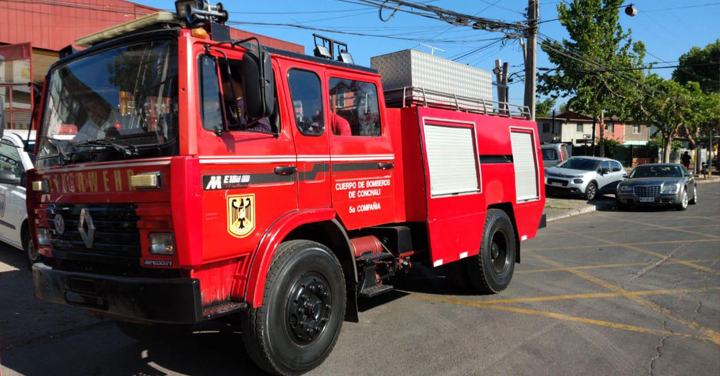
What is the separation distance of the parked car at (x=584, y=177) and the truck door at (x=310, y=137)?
54.9 feet

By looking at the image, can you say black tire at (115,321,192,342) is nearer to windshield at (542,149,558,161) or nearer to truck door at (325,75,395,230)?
truck door at (325,75,395,230)

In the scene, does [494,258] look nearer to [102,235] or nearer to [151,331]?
[151,331]

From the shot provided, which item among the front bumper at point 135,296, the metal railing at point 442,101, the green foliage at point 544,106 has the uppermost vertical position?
the green foliage at point 544,106

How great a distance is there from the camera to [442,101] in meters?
6.29

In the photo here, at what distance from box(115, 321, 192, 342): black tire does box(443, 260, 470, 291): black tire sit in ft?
10.9

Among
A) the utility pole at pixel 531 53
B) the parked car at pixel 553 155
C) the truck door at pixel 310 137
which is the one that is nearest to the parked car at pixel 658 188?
the utility pole at pixel 531 53

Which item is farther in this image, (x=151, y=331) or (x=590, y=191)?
(x=590, y=191)

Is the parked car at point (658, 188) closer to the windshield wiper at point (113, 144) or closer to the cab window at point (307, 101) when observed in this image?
the cab window at point (307, 101)

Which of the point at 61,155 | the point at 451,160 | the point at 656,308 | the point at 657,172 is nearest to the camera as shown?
the point at 61,155

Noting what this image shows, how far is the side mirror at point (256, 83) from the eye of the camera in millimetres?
3637

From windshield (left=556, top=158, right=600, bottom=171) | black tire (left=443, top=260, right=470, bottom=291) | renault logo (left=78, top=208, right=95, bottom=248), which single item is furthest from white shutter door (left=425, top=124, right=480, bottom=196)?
windshield (left=556, top=158, right=600, bottom=171)

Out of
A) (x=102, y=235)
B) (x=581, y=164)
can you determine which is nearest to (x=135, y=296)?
(x=102, y=235)

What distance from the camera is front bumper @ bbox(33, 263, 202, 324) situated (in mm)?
3381

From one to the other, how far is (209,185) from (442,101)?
3.54 m
